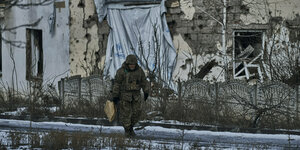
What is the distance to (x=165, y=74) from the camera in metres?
18.3

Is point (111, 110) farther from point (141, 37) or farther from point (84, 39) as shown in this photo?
point (84, 39)

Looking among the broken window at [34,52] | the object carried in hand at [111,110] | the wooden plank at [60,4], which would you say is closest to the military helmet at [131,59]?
the object carried in hand at [111,110]

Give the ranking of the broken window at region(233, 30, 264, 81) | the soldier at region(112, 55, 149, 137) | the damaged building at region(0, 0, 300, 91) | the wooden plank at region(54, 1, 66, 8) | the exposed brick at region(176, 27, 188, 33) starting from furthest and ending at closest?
1. the wooden plank at region(54, 1, 66, 8)
2. the exposed brick at region(176, 27, 188, 33)
3. the broken window at region(233, 30, 264, 81)
4. the damaged building at region(0, 0, 300, 91)
5. the soldier at region(112, 55, 149, 137)

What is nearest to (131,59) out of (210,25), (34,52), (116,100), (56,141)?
(116,100)

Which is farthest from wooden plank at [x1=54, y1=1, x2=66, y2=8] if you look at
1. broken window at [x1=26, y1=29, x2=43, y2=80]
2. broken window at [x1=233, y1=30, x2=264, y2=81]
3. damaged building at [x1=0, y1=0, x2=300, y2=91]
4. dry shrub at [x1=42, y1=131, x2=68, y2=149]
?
dry shrub at [x1=42, y1=131, x2=68, y2=149]

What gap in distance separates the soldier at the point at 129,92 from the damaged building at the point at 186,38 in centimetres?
505

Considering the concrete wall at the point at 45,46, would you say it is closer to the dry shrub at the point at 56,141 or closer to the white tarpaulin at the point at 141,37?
the white tarpaulin at the point at 141,37

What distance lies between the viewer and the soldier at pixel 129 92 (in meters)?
12.2

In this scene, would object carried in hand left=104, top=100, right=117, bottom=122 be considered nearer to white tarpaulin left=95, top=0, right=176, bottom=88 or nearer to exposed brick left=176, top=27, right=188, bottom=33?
white tarpaulin left=95, top=0, right=176, bottom=88

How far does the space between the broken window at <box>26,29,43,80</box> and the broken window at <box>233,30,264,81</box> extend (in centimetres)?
747

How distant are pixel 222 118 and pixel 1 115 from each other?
6.02m

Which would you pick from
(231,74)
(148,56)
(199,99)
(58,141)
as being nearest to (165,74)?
(148,56)

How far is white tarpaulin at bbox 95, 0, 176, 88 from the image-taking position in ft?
59.8

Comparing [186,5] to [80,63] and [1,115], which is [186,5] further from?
[1,115]
